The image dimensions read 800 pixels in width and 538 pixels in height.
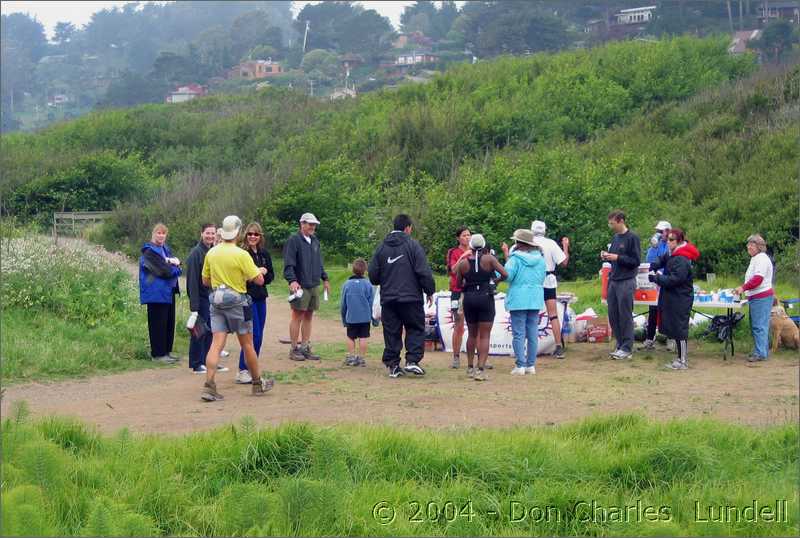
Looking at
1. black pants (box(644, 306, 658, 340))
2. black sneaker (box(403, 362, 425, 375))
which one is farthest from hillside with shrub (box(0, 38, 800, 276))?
black sneaker (box(403, 362, 425, 375))

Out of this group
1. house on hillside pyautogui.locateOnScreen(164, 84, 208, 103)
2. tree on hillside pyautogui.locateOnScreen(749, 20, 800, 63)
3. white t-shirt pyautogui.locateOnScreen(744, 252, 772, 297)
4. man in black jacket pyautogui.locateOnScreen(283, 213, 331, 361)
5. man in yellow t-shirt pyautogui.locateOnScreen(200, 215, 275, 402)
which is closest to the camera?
man in yellow t-shirt pyautogui.locateOnScreen(200, 215, 275, 402)

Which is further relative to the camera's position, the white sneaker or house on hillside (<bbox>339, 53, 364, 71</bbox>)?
house on hillside (<bbox>339, 53, 364, 71</bbox>)

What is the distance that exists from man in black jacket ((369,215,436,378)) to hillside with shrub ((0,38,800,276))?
38.8 feet

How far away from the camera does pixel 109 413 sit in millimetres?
10594

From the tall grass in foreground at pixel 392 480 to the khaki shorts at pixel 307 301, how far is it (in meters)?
4.78

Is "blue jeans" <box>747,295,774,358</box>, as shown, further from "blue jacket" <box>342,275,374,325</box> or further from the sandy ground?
"blue jacket" <box>342,275,374,325</box>

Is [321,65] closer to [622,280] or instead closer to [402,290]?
[622,280]

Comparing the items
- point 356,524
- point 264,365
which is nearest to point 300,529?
point 356,524

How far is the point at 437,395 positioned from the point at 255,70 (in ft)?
254

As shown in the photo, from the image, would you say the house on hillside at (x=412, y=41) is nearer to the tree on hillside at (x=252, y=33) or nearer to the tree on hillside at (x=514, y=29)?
the tree on hillside at (x=252, y=33)

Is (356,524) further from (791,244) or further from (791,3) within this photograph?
(791,3)

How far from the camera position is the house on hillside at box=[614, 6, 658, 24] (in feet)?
143

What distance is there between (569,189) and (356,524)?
1875cm

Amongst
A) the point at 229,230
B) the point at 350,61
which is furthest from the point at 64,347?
the point at 350,61
